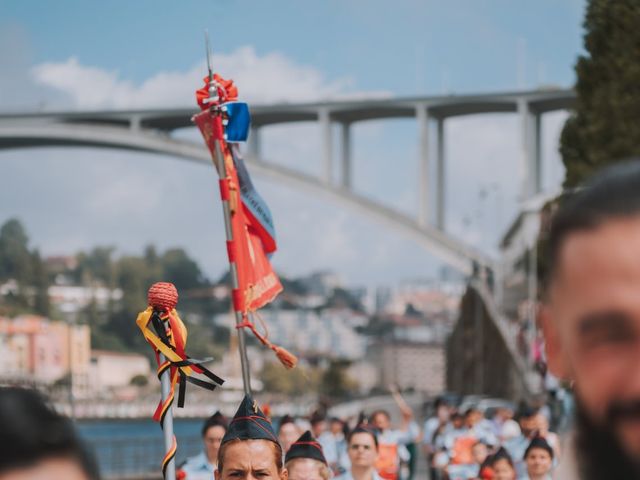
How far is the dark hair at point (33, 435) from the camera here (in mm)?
958

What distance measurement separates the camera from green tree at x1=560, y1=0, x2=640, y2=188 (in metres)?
26.1

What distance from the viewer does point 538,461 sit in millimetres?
8797

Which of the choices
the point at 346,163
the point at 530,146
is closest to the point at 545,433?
the point at 530,146

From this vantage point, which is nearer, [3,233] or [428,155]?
[428,155]

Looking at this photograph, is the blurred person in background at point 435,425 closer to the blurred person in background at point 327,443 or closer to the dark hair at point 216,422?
the blurred person in background at point 327,443

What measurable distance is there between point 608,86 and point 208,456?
779 inches

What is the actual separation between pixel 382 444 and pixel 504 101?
41587 millimetres

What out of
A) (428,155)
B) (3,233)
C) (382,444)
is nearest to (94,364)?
(3,233)

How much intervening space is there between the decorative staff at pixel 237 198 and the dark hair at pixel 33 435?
16.7 ft

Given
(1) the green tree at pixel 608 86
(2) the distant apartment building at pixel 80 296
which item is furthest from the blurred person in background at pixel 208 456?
(2) the distant apartment building at pixel 80 296

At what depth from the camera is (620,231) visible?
97cm

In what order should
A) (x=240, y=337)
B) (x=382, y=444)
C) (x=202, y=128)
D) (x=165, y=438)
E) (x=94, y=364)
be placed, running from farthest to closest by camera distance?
(x=94, y=364), (x=382, y=444), (x=202, y=128), (x=240, y=337), (x=165, y=438)

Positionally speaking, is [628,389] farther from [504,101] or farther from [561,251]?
[504,101]

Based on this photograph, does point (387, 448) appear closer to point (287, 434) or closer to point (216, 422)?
point (287, 434)
